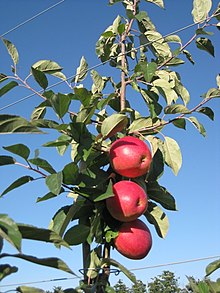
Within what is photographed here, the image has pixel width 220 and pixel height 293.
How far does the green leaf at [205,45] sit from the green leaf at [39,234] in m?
0.76

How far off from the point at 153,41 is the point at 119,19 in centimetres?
14

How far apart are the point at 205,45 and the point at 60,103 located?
0.47 meters

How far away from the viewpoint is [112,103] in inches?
45.1

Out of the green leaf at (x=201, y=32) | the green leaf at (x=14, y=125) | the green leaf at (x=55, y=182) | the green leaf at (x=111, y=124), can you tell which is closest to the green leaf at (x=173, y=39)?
the green leaf at (x=201, y=32)

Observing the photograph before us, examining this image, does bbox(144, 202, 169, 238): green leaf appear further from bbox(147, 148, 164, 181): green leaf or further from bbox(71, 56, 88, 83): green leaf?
bbox(71, 56, 88, 83): green leaf

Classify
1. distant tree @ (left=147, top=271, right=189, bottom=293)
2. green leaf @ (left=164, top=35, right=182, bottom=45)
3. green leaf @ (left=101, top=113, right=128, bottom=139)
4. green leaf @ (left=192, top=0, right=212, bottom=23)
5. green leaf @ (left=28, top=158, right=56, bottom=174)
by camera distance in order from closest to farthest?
green leaf @ (left=28, top=158, right=56, bottom=174) < green leaf @ (left=101, top=113, right=128, bottom=139) < green leaf @ (left=192, top=0, right=212, bottom=23) < green leaf @ (left=164, top=35, right=182, bottom=45) < distant tree @ (left=147, top=271, right=189, bottom=293)

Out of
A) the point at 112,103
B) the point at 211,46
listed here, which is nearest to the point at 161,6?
the point at 211,46

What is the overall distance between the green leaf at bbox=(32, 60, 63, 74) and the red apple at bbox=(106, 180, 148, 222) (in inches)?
14.4

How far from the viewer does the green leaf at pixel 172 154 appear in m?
1.13

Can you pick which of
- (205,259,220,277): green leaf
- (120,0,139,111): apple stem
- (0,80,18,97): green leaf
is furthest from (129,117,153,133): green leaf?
(205,259,220,277): green leaf

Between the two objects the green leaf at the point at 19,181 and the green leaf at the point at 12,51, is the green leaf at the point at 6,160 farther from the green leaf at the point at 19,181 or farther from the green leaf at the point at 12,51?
the green leaf at the point at 12,51

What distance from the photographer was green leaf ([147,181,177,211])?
1076 mm

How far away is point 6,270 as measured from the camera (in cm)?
52

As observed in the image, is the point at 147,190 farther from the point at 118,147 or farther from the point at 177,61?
the point at 177,61
